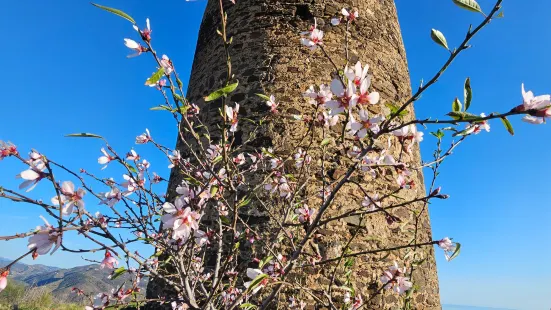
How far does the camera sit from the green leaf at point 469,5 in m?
0.97

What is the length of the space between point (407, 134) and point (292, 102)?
2107mm

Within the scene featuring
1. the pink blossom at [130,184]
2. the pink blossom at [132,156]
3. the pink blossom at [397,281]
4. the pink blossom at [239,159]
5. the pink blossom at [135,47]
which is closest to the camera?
the pink blossom at [135,47]

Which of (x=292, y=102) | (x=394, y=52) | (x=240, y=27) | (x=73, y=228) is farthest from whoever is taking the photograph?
(x=394, y=52)

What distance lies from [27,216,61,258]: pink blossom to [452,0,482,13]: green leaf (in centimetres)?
143

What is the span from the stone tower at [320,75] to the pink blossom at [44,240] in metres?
2.17

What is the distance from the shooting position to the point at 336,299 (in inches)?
112

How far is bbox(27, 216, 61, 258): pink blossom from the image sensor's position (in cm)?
111

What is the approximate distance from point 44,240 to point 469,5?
1499mm

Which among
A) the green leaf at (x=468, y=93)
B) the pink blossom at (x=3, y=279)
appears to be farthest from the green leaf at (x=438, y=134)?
the pink blossom at (x=3, y=279)

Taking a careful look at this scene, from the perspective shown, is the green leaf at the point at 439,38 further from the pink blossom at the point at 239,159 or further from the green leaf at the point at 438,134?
the pink blossom at the point at 239,159

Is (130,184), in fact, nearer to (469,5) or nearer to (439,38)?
(439,38)

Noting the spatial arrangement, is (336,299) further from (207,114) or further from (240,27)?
(240,27)

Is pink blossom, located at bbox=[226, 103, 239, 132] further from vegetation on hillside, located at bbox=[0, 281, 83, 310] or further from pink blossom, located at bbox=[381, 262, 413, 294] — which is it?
vegetation on hillside, located at bbox=[0, 281, 83, 310]

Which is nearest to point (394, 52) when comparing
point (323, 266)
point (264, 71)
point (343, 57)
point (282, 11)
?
point (343, 57)
